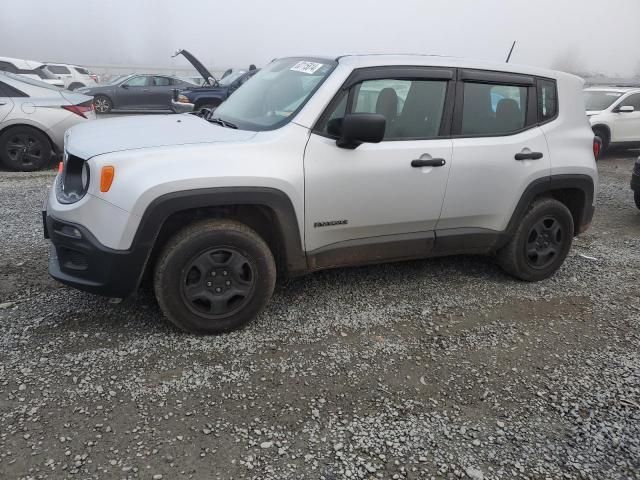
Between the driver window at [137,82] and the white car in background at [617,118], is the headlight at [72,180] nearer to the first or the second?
the white car in background at [617,118]

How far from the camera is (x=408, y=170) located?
11.4ft

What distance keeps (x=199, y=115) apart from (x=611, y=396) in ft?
11.5

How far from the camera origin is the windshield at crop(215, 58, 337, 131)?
3.40 meters

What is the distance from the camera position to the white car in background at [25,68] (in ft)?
48.8

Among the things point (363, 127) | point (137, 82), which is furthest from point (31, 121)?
point (137, 82)

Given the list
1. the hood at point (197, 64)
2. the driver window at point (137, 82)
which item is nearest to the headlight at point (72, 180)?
the hood at point (197, 64)

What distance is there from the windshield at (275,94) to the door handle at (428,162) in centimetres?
84

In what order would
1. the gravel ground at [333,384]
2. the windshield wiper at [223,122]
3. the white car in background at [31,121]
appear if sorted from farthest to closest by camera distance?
the white car in background at [31,121] < the windshield wiper at [223,122] < the gravel ground at [333,384]

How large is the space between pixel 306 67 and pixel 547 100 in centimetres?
198

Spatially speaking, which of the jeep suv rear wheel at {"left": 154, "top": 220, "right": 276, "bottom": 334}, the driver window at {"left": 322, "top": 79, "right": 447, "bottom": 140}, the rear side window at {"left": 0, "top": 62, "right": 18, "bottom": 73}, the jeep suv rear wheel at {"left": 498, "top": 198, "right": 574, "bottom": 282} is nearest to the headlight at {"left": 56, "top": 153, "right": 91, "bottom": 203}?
the jeep suv rear wheel at {"left": 154, "top": 220, "right": 276, "bottom": 334}

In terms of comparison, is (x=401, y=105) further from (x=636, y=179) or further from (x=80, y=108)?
(x=80, y=108)

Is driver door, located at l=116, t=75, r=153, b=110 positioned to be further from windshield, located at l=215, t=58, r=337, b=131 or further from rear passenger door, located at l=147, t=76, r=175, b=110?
windshield, located at l=215, t=58, r=337, b=131

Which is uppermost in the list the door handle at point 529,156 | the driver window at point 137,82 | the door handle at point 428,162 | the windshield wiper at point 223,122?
the windshield wiper at point 223,122

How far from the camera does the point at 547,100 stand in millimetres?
4090
